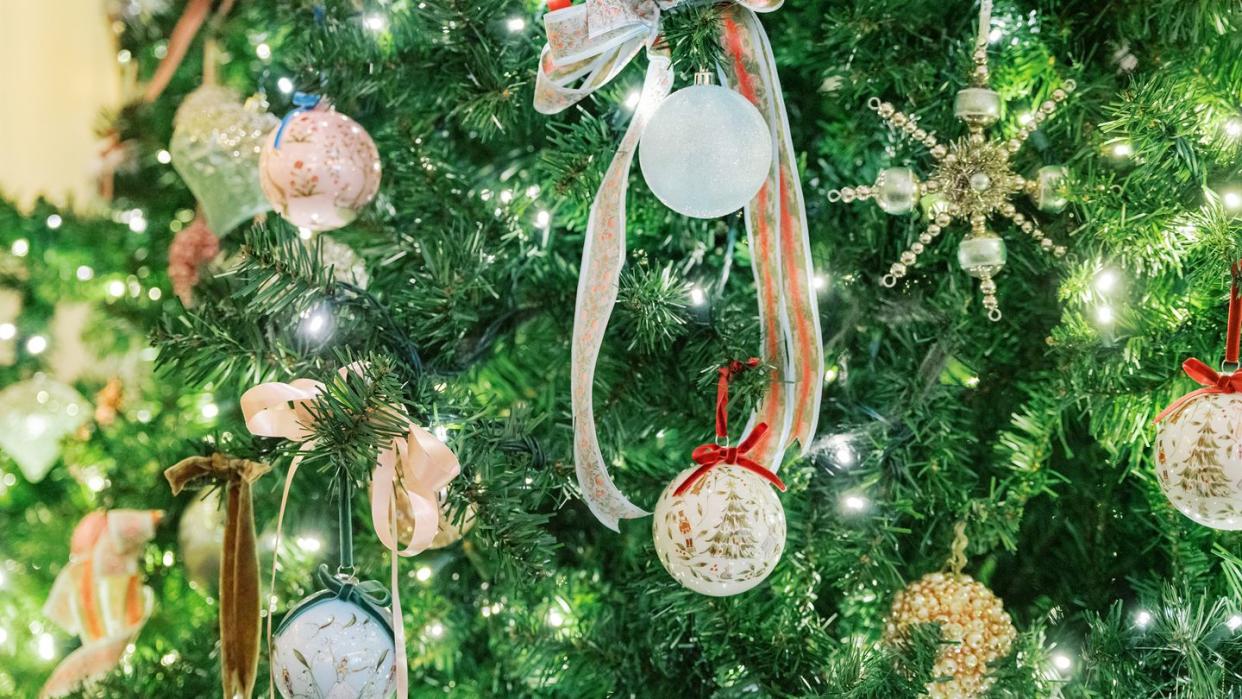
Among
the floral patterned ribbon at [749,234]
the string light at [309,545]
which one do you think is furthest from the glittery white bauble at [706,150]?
the string light at [309,545]

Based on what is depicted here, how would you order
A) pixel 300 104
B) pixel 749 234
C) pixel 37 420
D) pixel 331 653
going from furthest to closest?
pixel 37 420 → pixel 300 104 → pixel 749 234 → pixel 331 653

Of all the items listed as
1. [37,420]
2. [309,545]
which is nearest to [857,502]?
[309,545]

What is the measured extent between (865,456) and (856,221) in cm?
18

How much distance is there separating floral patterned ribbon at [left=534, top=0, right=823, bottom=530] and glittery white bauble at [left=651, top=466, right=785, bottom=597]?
0.18ft

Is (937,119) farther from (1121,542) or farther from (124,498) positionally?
(124,498)

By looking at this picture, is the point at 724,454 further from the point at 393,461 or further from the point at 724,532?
the point at 393,461

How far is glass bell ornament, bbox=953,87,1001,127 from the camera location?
68 centimetres

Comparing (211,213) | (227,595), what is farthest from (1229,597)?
(211,213)

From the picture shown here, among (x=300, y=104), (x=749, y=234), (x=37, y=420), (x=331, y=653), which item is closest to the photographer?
(x=331, y=653)

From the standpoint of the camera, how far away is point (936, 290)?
2.47 ft

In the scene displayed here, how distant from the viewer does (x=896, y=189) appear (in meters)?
A: 0.69

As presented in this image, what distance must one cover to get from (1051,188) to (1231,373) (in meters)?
0.16

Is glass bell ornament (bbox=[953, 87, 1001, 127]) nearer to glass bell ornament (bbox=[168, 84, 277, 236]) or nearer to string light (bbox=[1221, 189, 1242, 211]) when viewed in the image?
string light (bbox=[1221, 189, 1242, 211])

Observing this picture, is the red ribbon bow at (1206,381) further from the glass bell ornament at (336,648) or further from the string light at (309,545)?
the string light at (309,545)
